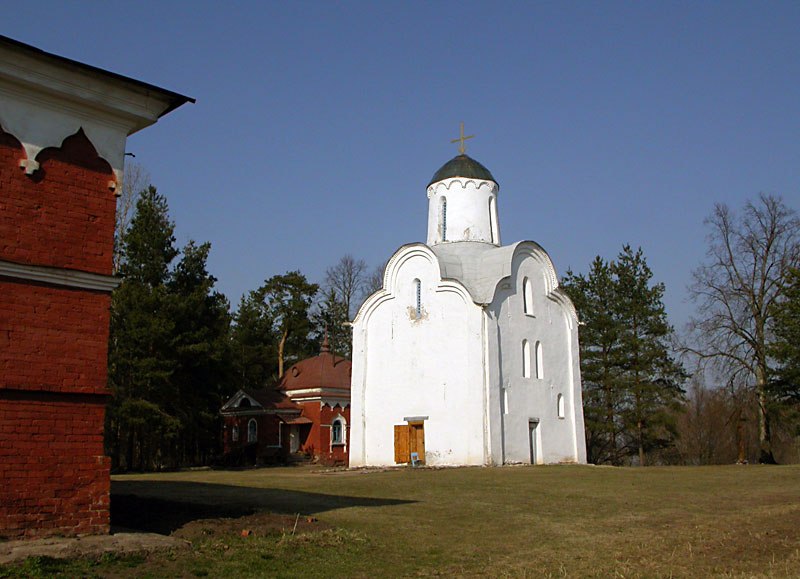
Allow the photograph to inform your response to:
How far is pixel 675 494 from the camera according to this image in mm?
16156

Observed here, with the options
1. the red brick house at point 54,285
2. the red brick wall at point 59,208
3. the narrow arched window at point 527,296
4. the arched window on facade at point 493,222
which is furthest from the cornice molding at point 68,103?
the arched window on facade at point 493,222

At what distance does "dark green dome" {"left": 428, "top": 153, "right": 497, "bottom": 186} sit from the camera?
34188 millimetres

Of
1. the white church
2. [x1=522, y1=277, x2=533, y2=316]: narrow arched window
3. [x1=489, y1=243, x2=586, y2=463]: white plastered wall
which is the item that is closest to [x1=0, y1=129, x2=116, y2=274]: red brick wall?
the white church

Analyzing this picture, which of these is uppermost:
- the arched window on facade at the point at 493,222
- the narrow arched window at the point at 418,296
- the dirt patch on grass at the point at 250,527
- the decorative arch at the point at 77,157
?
the arched window on facade at the point at 493,222

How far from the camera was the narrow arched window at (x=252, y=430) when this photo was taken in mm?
40875

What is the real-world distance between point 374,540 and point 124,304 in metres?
25.8

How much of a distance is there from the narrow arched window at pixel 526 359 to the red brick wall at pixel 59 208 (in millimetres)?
23534

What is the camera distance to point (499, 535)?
10.3 metres

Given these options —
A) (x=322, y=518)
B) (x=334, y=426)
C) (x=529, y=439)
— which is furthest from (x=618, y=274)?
(x=322, y=518)

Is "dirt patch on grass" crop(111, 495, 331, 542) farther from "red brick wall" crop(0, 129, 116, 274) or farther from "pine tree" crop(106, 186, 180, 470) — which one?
"pine tree" crop(106, 186, 180, 470)

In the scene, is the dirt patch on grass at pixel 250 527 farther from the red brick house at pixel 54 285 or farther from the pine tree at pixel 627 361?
the pine tree at pixel 627 361

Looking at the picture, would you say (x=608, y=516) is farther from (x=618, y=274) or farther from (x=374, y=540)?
(x=618, y=274)

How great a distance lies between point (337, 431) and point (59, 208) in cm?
3229

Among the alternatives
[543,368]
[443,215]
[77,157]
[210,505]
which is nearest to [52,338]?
[77,157]
